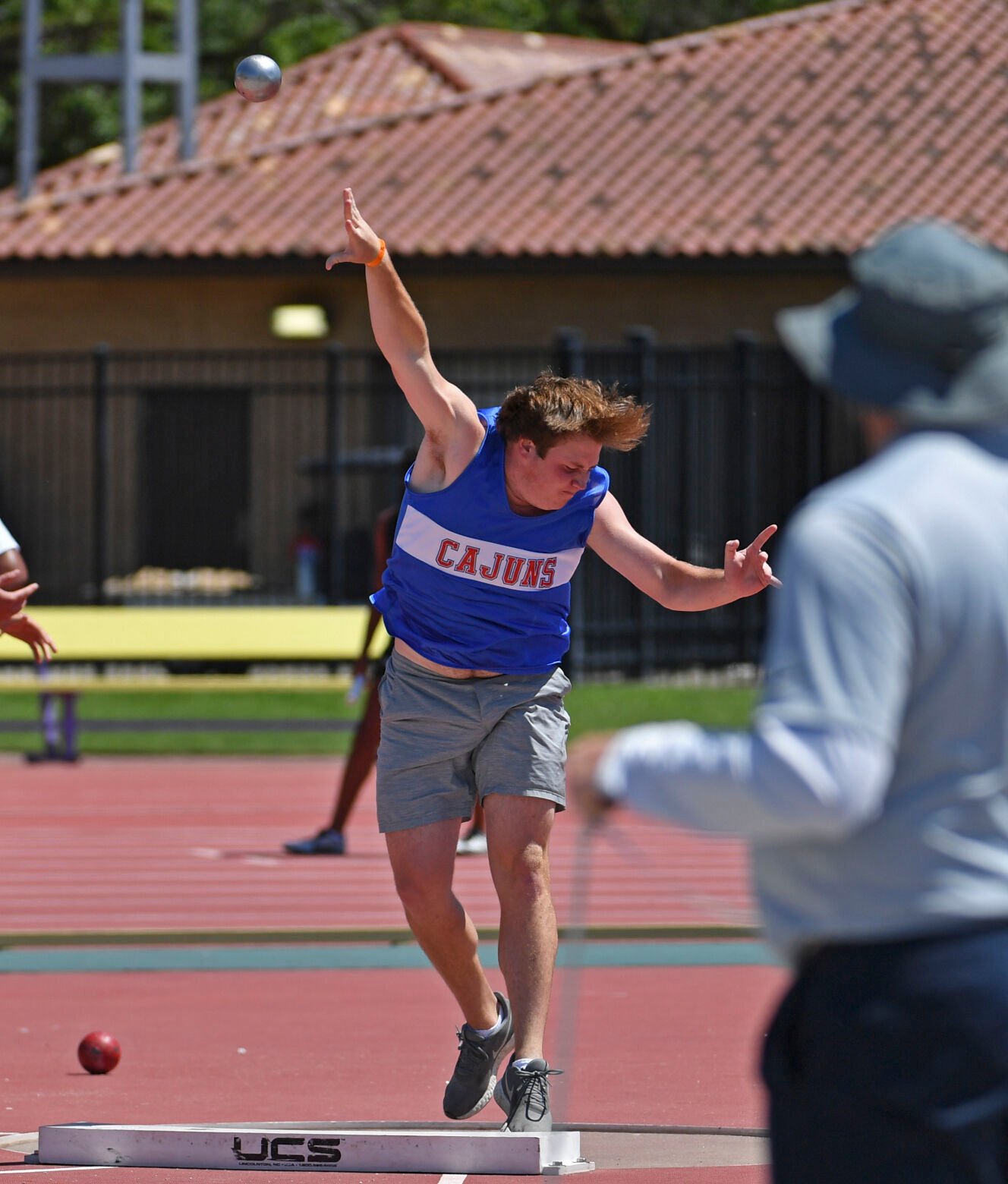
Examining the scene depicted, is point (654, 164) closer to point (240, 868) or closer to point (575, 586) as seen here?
point (575, 586)

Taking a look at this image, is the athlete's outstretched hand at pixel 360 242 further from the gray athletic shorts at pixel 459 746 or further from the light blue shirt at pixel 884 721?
the light blue shirt at pixel 884 721

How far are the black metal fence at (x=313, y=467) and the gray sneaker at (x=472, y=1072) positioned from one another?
13886 millimetres

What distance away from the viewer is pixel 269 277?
2359 cm

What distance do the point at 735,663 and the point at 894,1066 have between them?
59.4 feet

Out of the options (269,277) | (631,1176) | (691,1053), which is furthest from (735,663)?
(631,1176)

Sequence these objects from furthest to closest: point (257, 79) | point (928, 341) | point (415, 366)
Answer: point (257, 79) < point (415, 366) < point (928, 341)

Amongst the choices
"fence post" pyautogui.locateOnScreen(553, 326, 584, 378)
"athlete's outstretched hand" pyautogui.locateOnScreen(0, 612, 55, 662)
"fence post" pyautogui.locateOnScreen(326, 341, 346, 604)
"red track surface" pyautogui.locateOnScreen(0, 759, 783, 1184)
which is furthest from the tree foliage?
"athlete's outstretched hand" pyautogui.locateOnScreen(0, 612, 55, 662)

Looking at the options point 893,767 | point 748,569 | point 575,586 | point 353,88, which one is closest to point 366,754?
point 748,569

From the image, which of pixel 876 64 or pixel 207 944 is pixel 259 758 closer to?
pixel 207 944

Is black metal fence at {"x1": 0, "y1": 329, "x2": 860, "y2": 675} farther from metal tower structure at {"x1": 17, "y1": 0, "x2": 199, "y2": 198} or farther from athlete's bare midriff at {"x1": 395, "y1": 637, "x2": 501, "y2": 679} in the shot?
athlete's bare midriff at {"x1": 395, "y1": 637, "x2": 501, "y2": 679}

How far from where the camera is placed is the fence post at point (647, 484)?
19312mm

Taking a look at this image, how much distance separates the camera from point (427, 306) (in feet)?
77.2

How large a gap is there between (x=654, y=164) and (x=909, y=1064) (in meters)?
22.2

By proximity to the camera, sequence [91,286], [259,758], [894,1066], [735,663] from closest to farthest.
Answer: [894,1066]
[259,758]
[735,663]
[91,286]
